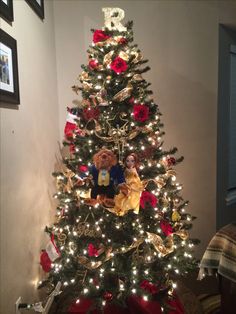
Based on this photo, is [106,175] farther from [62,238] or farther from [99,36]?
[99,36]

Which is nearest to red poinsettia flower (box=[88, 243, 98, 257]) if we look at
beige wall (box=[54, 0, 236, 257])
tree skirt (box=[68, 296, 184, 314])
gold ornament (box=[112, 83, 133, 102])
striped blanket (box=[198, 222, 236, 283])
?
tree skirt (box=[68, 296, 184, 314])

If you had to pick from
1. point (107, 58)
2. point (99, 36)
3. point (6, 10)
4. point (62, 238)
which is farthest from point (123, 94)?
point (62, 238)

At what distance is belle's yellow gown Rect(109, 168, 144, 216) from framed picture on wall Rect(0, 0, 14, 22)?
1.02 meters

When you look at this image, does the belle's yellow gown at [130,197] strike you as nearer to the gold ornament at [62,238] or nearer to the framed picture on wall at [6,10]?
the gold ornament at [62,238]

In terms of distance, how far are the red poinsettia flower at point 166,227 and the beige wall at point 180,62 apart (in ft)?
2.84

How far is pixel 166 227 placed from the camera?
73.0 inches

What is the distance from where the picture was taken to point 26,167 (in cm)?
169

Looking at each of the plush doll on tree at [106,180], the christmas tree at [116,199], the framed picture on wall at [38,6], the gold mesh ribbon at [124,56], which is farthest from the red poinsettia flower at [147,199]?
the framed picture on wall at [38,6]

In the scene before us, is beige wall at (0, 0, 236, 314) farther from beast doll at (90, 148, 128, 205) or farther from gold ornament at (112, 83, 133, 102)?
gold ornament at (112, 83, 133, 102)

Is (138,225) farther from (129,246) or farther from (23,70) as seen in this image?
(23,70)

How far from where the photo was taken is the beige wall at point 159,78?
1.93 meters

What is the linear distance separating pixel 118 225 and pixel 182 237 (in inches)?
18.4

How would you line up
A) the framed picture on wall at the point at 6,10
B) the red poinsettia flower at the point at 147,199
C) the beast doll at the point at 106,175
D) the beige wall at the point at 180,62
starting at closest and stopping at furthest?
the framed picture on wall at the point at 6,10 < the beast doll at the point at 106,175 < the red poinsettia flower at the point at 147,199 < the beige wall at the point at 180,62

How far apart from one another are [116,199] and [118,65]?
0.81 m
